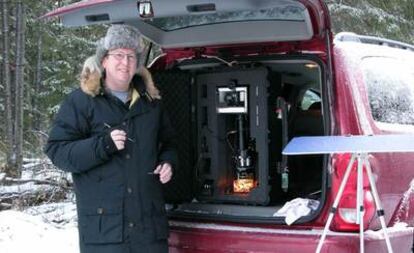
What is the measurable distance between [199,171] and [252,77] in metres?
0.79

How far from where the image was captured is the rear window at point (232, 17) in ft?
13.2

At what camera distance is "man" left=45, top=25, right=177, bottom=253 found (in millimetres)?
3682

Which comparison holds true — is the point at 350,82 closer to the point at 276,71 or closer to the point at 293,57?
the point at 293,57

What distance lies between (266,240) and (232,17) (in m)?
1.51

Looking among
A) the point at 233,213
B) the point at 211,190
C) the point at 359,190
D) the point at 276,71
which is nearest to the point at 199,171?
the point at 211,190

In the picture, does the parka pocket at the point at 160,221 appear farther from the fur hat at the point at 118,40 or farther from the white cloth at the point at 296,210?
the fur hat at the point at 118,40

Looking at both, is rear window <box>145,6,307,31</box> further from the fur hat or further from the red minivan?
the fur hat

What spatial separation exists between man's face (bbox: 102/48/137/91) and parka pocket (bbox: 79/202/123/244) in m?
0.71

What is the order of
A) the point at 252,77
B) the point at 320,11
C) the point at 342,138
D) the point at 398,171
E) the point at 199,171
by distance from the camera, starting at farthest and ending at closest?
the point at 199,171 < the point at 252,77 < the point at 398,171 < the point at 320,11 < the point at 342,138

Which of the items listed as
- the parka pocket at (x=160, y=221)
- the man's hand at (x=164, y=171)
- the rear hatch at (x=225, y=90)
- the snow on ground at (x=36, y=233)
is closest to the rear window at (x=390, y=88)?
the rear hatch at (x=225, y=90)

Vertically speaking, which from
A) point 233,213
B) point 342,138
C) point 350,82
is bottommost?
point 233,213

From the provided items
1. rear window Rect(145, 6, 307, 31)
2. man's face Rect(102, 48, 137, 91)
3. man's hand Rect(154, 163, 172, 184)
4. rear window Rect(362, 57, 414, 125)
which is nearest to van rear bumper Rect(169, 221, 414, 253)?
man's hand Rect(154, 163, 172, 184)

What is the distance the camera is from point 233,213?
4.21 m

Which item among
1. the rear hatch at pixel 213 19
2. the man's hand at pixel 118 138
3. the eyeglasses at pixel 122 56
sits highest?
the rear hatch at pixel 213 19
